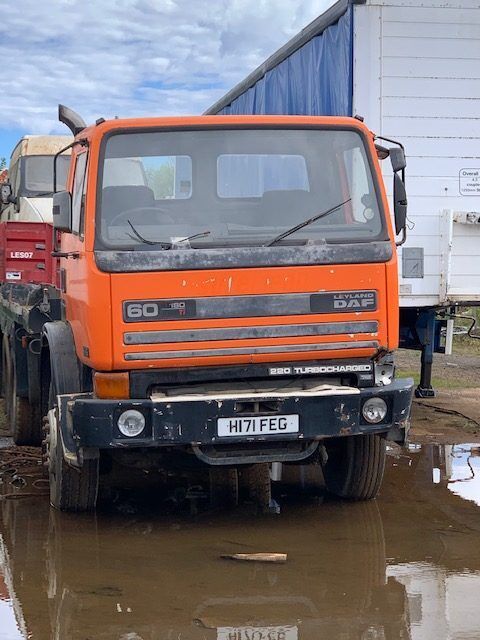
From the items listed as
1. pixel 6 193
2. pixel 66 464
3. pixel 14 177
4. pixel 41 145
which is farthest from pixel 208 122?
pixel 14 177

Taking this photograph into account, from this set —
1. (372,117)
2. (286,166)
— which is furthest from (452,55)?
(286,166)

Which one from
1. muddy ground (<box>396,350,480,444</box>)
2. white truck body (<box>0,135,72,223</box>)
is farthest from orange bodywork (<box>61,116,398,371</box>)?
white truck body (<box>0,135,72,223</box>)

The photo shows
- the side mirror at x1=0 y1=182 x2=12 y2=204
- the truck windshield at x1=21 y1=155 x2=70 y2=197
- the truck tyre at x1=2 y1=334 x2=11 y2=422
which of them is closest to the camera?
the truck tyre at x1=2 y1=334 x2=11 y2=422

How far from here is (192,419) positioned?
19.0 feet

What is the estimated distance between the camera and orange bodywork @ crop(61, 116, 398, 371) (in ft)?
18.8

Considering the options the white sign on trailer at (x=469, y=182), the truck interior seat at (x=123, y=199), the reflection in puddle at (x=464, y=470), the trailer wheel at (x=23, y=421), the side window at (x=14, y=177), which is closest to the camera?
the truck interior seat at (x=123, y=199)

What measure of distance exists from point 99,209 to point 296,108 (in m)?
5.00

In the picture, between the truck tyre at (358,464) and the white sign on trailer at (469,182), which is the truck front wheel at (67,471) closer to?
the truck tyre at (358,464)

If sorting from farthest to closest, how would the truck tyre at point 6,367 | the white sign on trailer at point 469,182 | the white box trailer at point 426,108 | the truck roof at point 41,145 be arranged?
the truck roof at point 41,145, the truck tyre at point 6,367, the white sign on trailer at point 469,182, the white box trailer at point 426,108

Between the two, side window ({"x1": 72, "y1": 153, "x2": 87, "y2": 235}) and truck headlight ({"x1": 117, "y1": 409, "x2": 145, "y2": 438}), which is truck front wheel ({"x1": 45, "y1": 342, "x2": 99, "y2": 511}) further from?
side window ({"x1": 72, "y1": 153, "x2": 87, "y2": 235})

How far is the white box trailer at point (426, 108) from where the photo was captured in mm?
8797

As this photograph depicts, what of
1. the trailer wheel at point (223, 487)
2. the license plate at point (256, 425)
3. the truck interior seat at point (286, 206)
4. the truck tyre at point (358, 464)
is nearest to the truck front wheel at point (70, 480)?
the trailer wheel at point (223, 487)

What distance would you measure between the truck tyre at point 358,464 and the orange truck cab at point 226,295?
0.19 metres

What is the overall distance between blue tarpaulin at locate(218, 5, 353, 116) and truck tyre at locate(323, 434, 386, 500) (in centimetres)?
316
